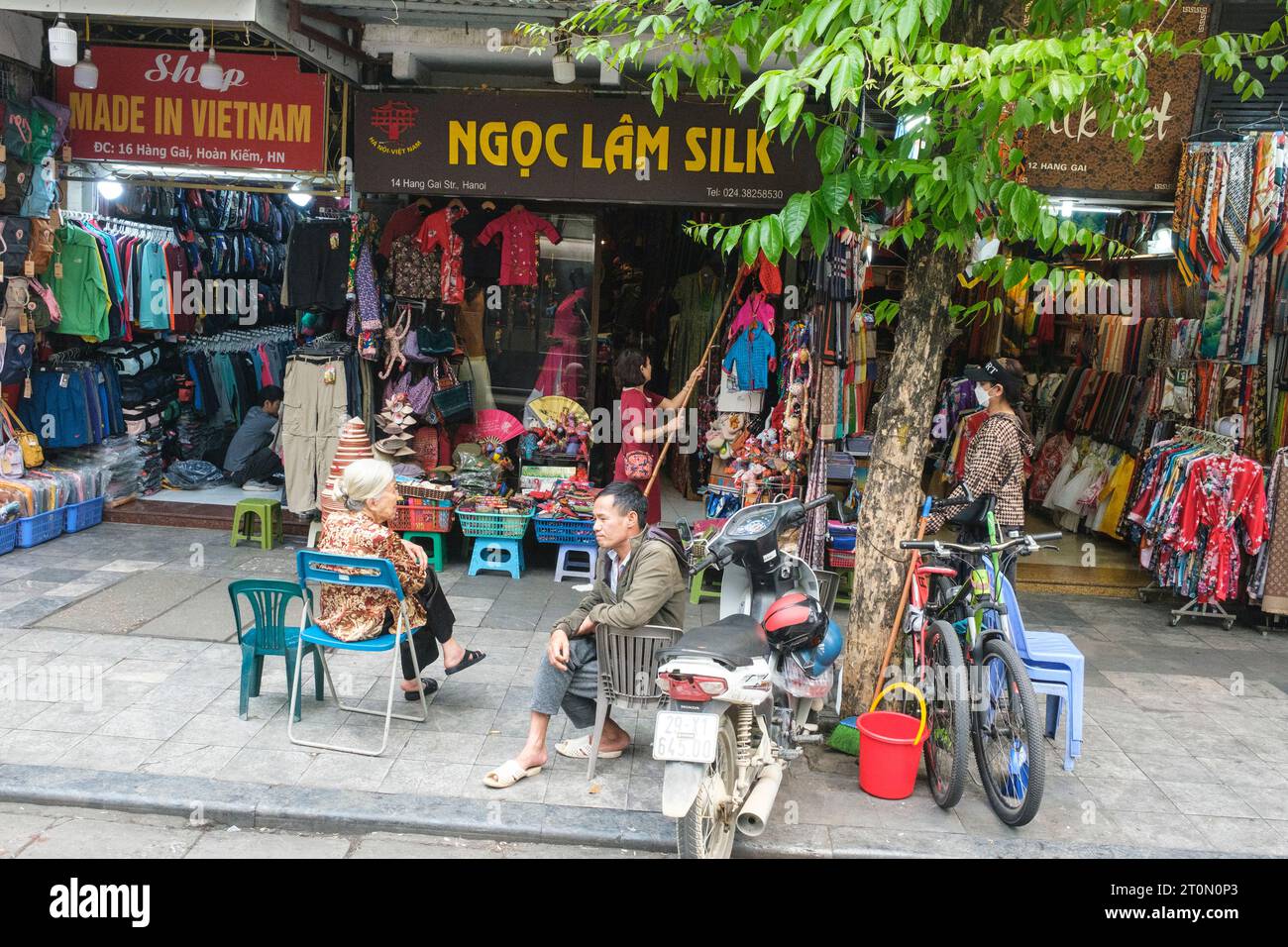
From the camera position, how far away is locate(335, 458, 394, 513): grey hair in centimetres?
571

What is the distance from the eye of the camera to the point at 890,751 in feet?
17.3

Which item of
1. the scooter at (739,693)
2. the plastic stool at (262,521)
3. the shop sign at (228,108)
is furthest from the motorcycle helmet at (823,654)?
the shop sign at (228,108)

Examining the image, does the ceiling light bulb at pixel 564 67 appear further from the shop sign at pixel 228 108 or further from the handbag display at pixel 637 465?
the handbag display at pixel 637 465

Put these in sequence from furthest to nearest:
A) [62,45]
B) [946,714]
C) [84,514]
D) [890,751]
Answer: [84,514] < [62,45] < [946,714] < [890,751]

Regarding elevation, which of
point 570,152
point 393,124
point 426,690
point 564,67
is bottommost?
point 426,690

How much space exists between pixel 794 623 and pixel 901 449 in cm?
142

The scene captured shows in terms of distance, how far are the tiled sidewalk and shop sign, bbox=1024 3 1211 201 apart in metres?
3.37

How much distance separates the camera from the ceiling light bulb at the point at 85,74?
830 cm

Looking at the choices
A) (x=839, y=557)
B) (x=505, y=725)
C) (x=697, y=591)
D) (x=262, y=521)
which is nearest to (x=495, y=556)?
(x=697, y=591)

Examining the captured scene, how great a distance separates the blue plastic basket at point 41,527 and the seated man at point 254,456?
1.82 metres

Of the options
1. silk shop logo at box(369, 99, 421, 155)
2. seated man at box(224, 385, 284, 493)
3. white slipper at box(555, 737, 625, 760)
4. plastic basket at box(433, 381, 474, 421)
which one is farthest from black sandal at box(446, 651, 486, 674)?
seated man at box(224, 385, 284, 493)

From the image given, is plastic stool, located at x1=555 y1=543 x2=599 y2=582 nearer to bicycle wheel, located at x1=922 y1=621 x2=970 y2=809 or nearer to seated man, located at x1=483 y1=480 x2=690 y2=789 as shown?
seated man, located at x1=483 y1=480 x2=690 y2=789

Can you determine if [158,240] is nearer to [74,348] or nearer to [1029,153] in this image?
[74,348]

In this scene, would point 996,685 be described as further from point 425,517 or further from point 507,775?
point 425,517
